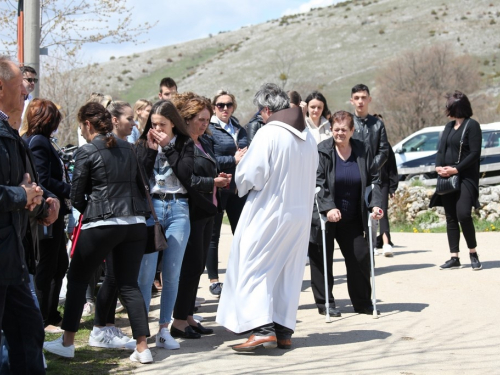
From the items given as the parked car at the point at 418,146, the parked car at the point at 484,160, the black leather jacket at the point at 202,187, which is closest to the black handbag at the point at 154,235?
the black leather jacket at the point at 202,187

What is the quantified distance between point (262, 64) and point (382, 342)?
7893 cm

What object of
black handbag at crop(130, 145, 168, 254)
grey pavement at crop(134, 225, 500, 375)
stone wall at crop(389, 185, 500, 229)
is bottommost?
grey pavement at crop(134, 225, 500, 375)

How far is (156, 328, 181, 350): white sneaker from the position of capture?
6.20 metres

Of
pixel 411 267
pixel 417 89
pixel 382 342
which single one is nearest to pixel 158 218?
pixel 382 342

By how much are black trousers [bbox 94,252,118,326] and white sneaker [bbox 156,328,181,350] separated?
462mm

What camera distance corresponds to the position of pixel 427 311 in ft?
25.5

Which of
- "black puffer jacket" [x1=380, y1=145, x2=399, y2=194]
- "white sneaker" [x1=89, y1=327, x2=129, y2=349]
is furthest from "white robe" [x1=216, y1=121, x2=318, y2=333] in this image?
"black puffer jacket" [x1=380, y1=145, x2=399, y2=194]

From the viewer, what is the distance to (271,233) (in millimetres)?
6203

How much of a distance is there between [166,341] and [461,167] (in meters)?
5.21

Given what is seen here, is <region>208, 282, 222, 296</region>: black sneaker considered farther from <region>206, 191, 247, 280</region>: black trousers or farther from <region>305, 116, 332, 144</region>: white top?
<region>305, 116, 332, 144</region>: white top

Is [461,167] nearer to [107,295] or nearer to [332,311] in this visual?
[332,311]

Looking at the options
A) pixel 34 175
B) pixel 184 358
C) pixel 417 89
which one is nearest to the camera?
pixel 34 175

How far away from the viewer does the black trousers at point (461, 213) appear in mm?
9866

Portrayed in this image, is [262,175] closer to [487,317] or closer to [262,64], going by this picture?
[487,317]
